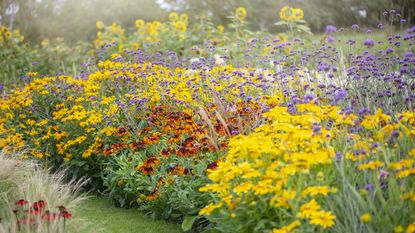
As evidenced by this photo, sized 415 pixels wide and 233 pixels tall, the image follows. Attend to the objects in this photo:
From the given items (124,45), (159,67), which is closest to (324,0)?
(124,45)

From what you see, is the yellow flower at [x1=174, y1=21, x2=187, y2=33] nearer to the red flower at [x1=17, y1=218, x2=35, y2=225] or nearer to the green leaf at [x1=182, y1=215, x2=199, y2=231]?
the green leaf at [x1=182, y1=215, x2=199, y2=231]

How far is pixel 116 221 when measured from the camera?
14.7 feet

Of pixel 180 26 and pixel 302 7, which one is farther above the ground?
pixel 302 7

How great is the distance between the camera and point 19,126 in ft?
19.9

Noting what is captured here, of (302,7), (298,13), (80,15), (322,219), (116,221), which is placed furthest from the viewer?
(80,15)

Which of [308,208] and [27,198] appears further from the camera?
[27,198]

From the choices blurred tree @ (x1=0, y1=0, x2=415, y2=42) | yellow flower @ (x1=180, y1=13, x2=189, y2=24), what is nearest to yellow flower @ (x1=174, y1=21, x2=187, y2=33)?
yellow flower @ (x1=180, y1=13, x2=189, y2=24)

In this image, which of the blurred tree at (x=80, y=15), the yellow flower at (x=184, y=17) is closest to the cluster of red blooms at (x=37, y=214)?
the yellow flower at (x=184, y=17)

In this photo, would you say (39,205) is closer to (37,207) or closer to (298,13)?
(37,207)

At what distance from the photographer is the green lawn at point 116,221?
418 centimetres

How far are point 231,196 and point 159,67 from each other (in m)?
→ 3.71

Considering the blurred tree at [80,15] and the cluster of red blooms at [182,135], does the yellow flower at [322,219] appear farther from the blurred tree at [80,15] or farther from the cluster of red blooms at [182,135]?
the blurred tree at [80,15]

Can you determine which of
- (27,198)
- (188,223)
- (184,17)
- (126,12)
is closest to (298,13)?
(184,17)

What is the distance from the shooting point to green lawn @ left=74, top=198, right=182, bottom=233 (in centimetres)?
418
